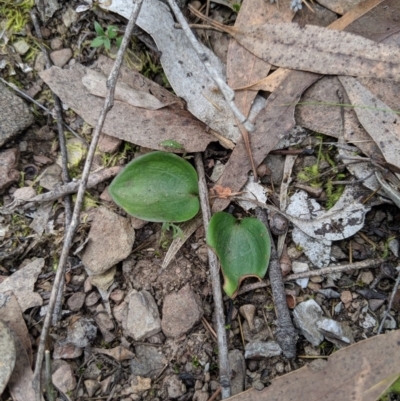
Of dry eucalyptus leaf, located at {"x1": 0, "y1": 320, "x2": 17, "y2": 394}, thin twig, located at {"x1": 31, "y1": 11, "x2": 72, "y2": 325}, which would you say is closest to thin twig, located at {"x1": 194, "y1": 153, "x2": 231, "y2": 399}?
thin twig, located at {"x1": 31, "y1": 11, "x2": 72, "y2": 325}

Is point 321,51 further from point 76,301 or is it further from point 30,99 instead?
point 76,301

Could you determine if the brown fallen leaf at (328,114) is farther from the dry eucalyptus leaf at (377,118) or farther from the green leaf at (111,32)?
the green leaf at (111,32)

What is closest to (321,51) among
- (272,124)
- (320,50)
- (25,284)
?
(320,50)

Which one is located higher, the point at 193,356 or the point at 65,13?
the point at 65,13

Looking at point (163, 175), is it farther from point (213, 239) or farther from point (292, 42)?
point (292, 42)

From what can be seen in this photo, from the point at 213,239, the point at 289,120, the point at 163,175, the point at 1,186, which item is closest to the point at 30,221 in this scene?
the point at 1,186
